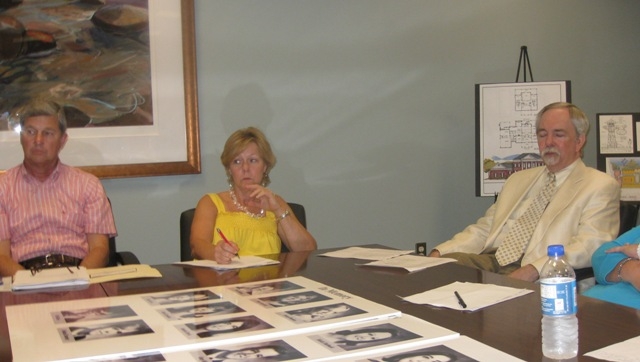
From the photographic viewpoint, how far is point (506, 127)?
15.0ft

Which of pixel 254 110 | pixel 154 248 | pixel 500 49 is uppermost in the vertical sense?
pixel 500 49

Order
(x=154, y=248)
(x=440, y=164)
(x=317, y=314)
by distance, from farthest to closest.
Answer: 1. (x=440, y=164)
2. (x=154, y=248)
3. (x=317, y=314)

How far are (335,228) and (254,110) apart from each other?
34.9 inches

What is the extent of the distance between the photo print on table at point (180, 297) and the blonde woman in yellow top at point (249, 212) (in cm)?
103

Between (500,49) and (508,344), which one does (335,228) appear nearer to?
(500,49)

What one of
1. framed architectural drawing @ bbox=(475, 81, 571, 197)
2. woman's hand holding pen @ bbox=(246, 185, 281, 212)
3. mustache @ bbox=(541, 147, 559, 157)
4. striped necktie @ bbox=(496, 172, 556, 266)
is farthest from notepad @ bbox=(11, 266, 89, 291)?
framed architectural drawing @ bbox=(475, 81, 571, 197)

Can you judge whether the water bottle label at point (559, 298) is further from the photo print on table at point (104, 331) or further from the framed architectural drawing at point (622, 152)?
the framed architectural drawing at point (622, 152)

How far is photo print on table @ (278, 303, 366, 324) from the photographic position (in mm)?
1783

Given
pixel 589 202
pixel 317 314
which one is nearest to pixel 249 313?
pixel 317 314

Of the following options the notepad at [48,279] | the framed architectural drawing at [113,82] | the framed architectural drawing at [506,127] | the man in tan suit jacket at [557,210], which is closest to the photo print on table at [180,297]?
the notepad at [48,279]

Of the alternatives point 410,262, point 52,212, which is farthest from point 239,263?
point 52,212

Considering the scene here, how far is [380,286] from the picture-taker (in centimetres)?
222

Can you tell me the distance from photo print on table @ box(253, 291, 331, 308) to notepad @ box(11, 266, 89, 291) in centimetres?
73

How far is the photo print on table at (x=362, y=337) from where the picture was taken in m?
1.55
